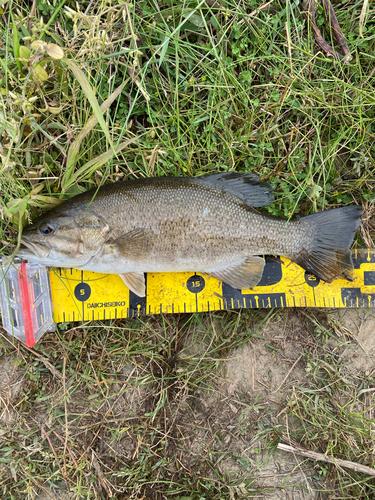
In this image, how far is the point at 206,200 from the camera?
2854mm

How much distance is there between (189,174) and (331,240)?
144 cm

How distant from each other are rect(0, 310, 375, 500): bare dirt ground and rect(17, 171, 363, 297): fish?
1.99 ft

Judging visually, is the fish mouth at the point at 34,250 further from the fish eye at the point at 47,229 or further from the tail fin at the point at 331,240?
the tail fin at the point at 331,240

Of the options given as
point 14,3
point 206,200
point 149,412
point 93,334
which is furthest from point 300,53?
point 149,412

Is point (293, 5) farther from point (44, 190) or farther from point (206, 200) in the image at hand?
point (44, 190)

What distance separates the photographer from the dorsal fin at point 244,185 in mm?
2934

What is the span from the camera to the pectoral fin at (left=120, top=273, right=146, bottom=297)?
2.99 meters

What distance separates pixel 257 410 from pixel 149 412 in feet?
3.34

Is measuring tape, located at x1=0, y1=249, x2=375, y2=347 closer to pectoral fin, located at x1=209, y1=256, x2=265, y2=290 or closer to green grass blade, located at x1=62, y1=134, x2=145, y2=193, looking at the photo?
pectoral fin, located at x1=209, y1=256, x2=265, y2=290

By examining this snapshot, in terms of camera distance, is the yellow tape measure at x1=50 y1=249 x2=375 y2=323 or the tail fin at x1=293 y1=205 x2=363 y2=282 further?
the yellow tape measure at x1=50 y1=249 x2=375 y2=323

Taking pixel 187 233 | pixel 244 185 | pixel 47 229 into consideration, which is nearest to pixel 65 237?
pixel 47 229

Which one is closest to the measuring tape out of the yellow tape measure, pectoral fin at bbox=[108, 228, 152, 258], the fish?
the yellow tape measure

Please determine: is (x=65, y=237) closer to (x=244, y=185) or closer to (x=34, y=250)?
(x=34, y=250)

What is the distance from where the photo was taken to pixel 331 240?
3016 mm
